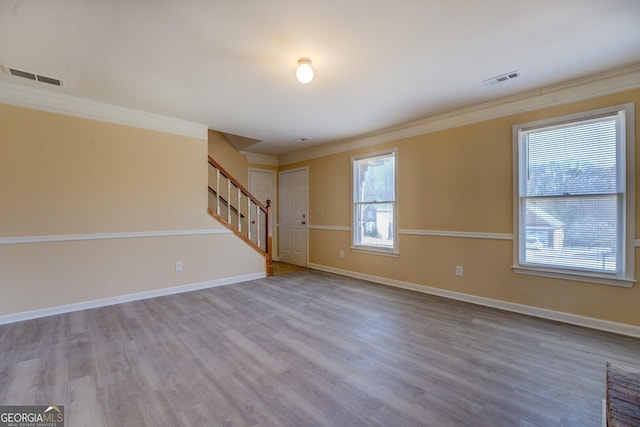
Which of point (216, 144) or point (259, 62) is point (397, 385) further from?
point (216, 144)

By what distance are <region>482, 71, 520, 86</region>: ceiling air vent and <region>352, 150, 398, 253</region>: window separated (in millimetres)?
1683

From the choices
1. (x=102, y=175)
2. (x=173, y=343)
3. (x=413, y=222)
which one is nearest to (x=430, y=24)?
(x=413, y=222)

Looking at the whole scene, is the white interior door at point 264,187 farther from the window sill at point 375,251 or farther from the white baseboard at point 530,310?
the white baseboard at point 530,310

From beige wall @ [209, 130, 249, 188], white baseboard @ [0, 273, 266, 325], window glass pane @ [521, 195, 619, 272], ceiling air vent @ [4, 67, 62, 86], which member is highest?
ceiling air vent @ [4, 67, 62, 86]

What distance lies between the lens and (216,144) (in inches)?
216

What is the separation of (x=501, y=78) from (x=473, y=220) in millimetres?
1628

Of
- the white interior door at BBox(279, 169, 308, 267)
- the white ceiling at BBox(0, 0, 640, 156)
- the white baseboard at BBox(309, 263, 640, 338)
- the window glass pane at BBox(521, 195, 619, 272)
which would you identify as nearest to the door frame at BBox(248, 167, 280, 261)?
the white interior door at BBox(279, 169, 308, 267)

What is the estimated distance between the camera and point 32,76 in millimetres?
2746

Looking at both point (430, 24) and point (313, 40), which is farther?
point (313, 40)

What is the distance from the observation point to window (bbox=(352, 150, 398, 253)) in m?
4.49

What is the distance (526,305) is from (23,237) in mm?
5561

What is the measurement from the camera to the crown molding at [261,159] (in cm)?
604

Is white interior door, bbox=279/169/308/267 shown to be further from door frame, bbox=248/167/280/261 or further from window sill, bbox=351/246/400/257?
window sill, bbox=351/246/400/257

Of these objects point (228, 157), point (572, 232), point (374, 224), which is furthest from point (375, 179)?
point (228, 157)
